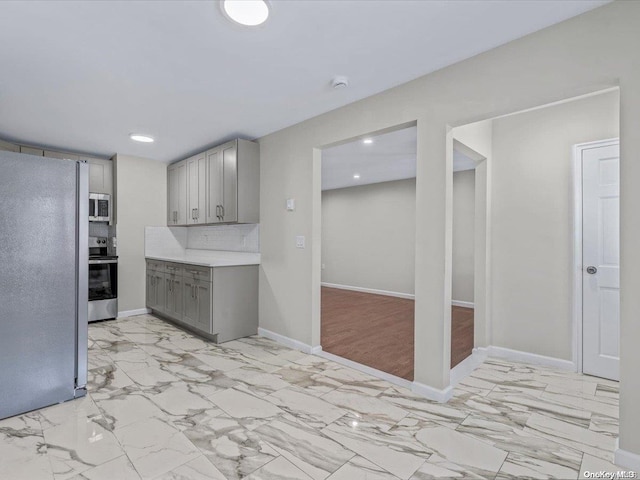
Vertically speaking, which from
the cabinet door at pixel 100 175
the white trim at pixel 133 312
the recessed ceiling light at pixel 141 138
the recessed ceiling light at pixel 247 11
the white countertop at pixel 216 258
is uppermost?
the recessed ceiling light at pixel 247 11

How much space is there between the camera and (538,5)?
1.77 metres

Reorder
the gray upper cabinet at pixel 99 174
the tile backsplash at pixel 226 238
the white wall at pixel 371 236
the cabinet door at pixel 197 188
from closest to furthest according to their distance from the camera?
the tile backsplash at pixel 226 238
the cabinet door at pixel 197 188
the gray upper cabinet at pixel 99 174
the white wall at pixel 371 236

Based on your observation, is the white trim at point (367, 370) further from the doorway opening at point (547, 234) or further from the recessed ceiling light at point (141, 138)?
the recessed ceiling light at point (141, 138)

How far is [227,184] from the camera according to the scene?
402cm

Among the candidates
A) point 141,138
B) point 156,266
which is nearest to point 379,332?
point 156,266

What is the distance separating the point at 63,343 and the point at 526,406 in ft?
11.3

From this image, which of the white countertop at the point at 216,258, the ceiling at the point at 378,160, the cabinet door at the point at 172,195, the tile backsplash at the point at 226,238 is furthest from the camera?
the cabinet door at the point at 172,195

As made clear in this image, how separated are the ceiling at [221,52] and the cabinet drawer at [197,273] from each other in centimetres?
168

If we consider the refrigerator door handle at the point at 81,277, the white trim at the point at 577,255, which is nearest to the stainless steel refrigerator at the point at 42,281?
the refrigerator door handle at the point at 81,277

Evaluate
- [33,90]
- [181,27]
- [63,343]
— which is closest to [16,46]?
[33,90]

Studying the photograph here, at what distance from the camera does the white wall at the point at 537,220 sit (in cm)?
303

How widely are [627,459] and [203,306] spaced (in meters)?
3.65

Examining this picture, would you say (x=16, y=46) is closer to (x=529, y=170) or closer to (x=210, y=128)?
(x=210, y=128)

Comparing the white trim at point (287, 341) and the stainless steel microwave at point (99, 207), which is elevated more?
the stainless steel microwave at point (99, 207)
